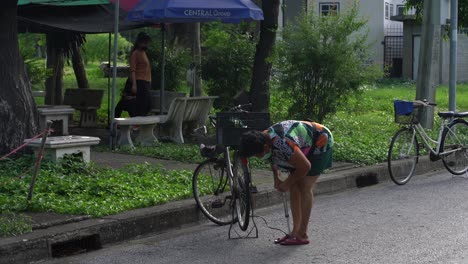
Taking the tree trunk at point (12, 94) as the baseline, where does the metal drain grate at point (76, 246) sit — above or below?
below

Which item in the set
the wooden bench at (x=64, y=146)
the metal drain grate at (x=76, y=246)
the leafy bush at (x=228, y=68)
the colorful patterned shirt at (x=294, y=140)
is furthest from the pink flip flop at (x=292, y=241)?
the leafy bush at (x=228, y=68)

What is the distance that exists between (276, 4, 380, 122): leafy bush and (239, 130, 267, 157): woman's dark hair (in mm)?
6469

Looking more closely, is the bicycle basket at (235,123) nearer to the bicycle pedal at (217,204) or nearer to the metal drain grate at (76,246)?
the bicycle pedal at (217,204)

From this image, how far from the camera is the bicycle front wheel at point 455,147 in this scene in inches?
492

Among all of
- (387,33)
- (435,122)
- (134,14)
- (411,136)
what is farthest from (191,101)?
(387,33)

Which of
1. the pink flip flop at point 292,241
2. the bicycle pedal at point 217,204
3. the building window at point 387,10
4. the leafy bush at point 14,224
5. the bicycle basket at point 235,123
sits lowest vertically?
the pink flip flop at point 292,241

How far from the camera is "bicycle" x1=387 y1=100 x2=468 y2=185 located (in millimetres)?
11930

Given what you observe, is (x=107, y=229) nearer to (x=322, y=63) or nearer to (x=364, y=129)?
(x=322, y=63)

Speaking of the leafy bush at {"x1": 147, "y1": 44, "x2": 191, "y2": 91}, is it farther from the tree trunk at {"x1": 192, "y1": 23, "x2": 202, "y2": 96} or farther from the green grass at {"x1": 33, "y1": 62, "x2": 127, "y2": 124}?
the green grass at {"x1": 33, "y1": 62, "x2": 127, "y2": 124}

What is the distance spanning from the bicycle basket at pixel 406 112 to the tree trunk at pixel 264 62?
365 cm

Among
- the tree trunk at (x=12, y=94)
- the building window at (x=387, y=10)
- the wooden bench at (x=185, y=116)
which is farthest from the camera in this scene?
the building window at (x=387, y=10)

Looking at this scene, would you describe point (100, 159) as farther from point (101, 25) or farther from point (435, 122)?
point (435, 122)

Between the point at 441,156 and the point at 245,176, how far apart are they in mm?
5045

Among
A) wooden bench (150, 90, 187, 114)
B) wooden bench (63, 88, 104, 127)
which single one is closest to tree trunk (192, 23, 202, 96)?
wooden bench (150, 90, 187, 114)
